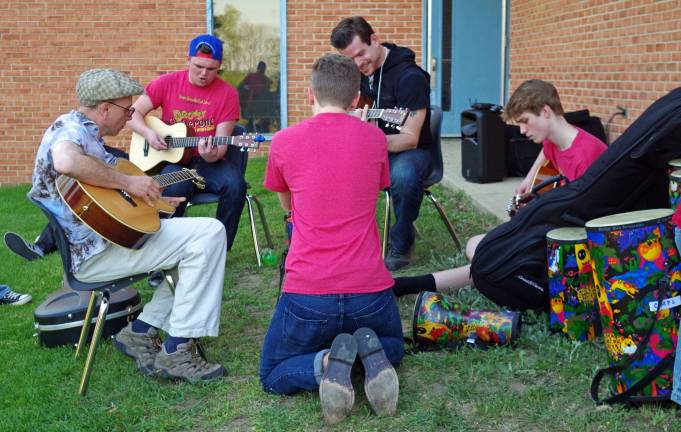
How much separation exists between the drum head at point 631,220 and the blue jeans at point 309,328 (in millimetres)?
858

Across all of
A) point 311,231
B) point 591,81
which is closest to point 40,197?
point 311,231

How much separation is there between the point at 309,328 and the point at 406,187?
208 centimetres

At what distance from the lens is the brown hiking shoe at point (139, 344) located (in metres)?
3.71

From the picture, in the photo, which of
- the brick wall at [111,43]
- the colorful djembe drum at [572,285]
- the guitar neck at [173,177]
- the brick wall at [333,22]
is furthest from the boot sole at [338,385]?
the brick wall at [333,22]

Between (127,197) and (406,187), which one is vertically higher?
(127,197)

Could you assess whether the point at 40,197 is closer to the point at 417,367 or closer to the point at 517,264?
the point at 417,367

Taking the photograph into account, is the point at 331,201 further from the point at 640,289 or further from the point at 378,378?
the point at 640,289

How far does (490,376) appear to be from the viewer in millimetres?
3395

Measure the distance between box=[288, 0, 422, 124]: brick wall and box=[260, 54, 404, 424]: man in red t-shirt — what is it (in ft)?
23.2

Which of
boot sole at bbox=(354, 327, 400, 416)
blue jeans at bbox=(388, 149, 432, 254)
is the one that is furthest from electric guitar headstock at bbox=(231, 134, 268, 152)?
→ boot sole at bbox=(354, 327, 400, 416)

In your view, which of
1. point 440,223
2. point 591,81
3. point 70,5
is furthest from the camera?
point 70,5

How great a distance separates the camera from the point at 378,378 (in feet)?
9.81

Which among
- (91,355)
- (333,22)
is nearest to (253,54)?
(333,22)

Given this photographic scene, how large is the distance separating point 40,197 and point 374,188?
1423 millimetres
